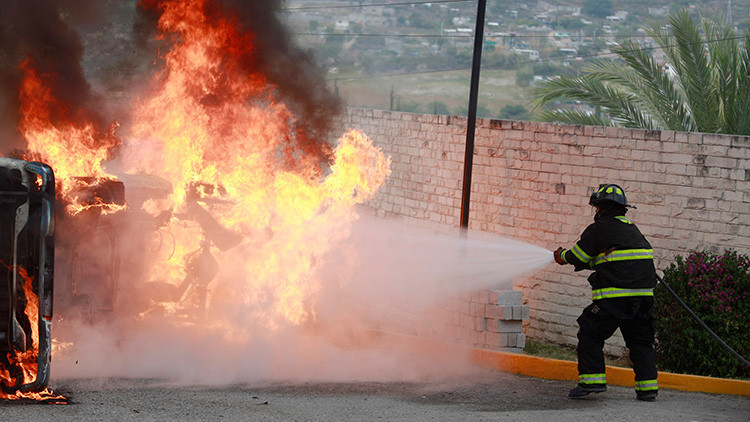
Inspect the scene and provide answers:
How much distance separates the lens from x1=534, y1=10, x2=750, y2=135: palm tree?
1415 centimetres

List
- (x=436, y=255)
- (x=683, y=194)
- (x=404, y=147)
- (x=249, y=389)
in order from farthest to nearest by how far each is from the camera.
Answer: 1. (x=404, y=147)
2. (x=436, y=255)
3. (x=683, y=194)
4. (x=249, y=389)

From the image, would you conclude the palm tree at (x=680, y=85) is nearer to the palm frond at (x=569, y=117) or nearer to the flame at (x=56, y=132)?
the palm frond at (x=569, y=117)

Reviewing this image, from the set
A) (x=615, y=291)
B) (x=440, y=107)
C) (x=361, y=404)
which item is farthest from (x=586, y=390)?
(x=440, y=107)

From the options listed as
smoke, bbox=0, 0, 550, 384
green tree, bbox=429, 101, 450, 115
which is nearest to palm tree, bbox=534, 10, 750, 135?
smoke, bbox=0, 0, 550, 384

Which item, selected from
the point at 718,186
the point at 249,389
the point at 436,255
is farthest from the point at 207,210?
the point at 718,186

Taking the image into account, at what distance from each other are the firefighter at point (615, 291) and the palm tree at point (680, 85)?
6.73 m

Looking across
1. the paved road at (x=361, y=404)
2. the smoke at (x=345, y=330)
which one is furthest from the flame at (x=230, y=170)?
the paved road at (x=361, y=404)

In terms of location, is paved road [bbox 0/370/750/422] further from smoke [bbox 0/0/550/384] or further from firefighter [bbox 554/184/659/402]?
smoke [bbox 0/0/550/384]

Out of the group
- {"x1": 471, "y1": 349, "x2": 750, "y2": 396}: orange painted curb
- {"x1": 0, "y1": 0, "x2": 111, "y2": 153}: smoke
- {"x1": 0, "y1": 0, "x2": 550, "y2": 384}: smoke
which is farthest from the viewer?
{"x1": 0, "y1": 0, "x2": 111, "y2": 153}: smoke

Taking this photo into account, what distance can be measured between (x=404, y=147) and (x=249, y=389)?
20.7 ft

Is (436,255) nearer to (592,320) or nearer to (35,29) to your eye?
(592,320)

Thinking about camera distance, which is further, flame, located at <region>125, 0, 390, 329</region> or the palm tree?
the palm tree

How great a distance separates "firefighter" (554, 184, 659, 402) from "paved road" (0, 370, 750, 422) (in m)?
0.29

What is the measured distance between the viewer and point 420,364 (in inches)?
386
